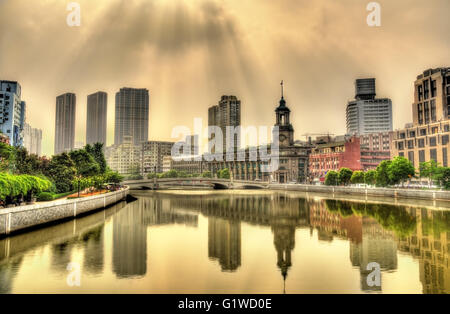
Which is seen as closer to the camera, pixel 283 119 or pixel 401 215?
pixel 401 215

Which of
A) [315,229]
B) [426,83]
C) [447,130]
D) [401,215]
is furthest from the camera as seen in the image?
[426,83]

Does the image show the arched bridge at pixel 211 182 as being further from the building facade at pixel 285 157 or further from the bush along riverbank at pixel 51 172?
the bush along riverbank at pixel 51 172

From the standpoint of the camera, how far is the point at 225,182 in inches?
4599

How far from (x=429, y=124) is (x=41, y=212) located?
96782 millimetres

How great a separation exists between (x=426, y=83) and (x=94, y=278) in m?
113

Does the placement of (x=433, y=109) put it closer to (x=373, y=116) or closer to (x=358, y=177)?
(x=358, y=177)

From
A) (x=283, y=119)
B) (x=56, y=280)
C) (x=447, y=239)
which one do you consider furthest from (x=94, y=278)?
(x=283, y=119)

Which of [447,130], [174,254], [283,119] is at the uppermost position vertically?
[283,119]

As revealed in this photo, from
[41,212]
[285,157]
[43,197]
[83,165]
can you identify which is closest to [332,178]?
[285,157]

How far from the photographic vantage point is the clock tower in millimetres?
137375

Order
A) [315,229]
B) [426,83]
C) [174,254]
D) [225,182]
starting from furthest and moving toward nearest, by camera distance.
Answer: [225,182] → [426,83] → [315,229] → [174,254]

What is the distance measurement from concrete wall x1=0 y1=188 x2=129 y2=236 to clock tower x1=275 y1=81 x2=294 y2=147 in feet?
319
